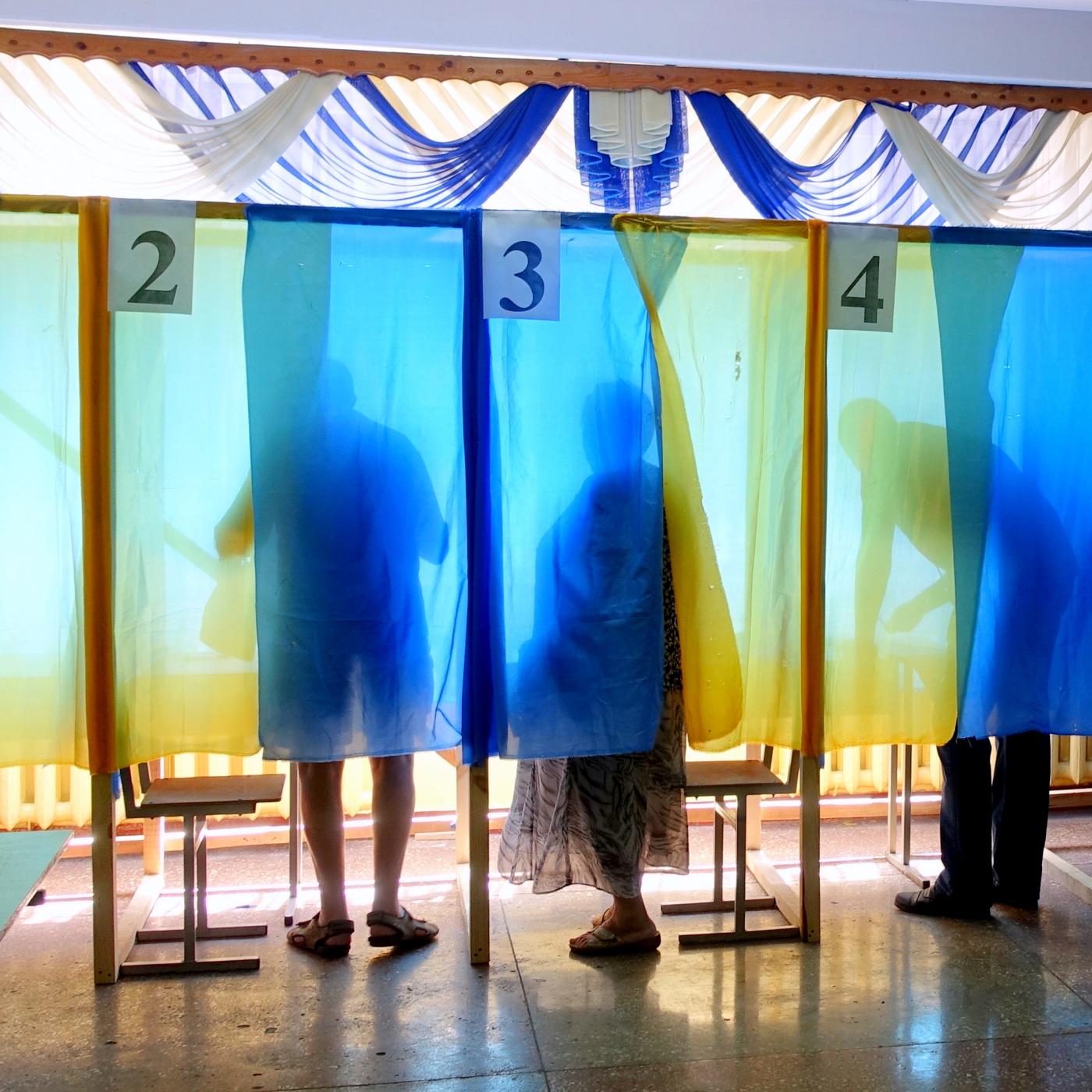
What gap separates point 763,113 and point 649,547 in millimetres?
1916

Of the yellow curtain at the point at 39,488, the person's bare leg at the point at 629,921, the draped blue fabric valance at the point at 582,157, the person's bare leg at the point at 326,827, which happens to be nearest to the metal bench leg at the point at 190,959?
the person's bare leg at the point at 326,827

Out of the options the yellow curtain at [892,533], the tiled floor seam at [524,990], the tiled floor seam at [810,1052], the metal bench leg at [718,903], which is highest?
the yellow curtain at [892,533]

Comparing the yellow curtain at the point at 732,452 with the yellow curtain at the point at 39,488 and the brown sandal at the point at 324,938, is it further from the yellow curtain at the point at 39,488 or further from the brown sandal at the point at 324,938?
the yellow curtain at the point at 39,488

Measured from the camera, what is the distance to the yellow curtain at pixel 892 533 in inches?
120

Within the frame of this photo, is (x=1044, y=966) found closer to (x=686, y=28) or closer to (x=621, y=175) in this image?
(x=621, y=175)

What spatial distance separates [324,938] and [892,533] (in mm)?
1926

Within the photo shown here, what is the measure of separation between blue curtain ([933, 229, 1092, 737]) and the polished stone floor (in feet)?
2.26

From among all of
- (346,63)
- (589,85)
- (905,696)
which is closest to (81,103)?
(346,63)

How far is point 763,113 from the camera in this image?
13.0 feet

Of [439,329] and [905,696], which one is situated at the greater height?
[439,329]

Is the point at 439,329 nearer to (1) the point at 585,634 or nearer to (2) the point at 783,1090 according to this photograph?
(1) the point at 585,634

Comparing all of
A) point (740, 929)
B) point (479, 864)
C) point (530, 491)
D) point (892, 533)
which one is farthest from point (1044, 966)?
point (530, 491)

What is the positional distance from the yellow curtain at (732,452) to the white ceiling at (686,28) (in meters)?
1.35

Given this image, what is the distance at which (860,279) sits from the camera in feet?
9.77
